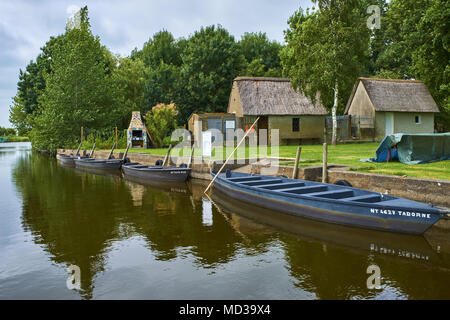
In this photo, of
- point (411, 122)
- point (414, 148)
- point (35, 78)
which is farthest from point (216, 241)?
point (35, 78)

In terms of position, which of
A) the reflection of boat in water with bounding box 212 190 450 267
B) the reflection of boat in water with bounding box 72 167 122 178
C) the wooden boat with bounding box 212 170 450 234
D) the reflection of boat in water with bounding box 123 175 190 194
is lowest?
the reflection of boat in water with bounding box 212 190 450 267

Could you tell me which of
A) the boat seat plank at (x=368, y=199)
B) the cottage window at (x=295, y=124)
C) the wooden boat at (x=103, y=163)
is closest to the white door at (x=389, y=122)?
the cottage window at (x=295, y=124)

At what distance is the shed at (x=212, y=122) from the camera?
3306 cm

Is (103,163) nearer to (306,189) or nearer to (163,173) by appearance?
(163,173)

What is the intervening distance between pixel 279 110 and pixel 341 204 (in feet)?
81.6

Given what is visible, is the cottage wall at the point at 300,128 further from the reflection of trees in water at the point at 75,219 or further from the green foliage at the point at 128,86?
the green foliage at the point at 128,86

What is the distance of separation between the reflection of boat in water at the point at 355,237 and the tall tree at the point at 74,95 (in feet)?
120

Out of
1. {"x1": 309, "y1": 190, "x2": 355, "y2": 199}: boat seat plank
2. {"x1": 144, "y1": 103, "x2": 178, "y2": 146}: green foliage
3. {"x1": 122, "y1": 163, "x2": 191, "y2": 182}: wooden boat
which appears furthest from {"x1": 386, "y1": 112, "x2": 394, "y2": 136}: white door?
{"x1": 309, "y1": 190, "x2": 355, "y2": 199}: boat seat plank

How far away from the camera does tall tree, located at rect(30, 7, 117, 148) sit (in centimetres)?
4153

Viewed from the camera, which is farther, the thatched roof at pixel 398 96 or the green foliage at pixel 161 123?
the green foliage at pixel 161 123

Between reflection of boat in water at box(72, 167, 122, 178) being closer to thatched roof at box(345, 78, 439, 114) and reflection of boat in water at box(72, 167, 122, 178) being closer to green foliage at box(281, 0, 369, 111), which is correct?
green foliage at box(281, 0, 369, 111)

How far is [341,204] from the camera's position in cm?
938
